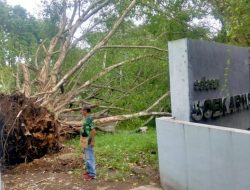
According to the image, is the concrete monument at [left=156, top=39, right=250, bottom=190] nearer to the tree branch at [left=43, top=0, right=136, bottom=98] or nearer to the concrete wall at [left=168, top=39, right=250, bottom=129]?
the concrete wall at [left=168, top=39, right=250, bottom=129]

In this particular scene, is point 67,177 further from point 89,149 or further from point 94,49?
point 94,49

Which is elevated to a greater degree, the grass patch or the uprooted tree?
the uprooted tree

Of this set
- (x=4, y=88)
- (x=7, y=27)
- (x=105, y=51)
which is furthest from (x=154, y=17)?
(x=7, y=27)

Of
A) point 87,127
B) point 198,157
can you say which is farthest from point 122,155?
point 198,157

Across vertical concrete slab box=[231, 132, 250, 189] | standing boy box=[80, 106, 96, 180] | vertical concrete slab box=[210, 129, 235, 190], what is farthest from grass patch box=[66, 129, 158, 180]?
vertical concrete slab box=[231, 132, 250, 189]

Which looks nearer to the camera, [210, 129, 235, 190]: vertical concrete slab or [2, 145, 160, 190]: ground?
[210, 129, 235, 190]: vertical concrete slab

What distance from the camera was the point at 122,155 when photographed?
7812 millimetres

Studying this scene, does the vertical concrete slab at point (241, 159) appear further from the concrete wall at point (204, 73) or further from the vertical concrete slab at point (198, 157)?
the concrete wall at point (204, 73)

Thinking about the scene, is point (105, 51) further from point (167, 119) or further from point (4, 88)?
point (167, 119)

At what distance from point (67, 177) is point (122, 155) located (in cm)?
152

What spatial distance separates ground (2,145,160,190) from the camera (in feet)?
20.4

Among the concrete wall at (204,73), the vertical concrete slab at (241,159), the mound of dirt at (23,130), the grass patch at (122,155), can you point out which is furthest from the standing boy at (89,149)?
the vertical concrete slab at (241,159)

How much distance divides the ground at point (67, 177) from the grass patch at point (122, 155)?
0.07 metres

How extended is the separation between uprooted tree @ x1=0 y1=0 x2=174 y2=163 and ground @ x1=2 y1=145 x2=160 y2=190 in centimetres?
62
